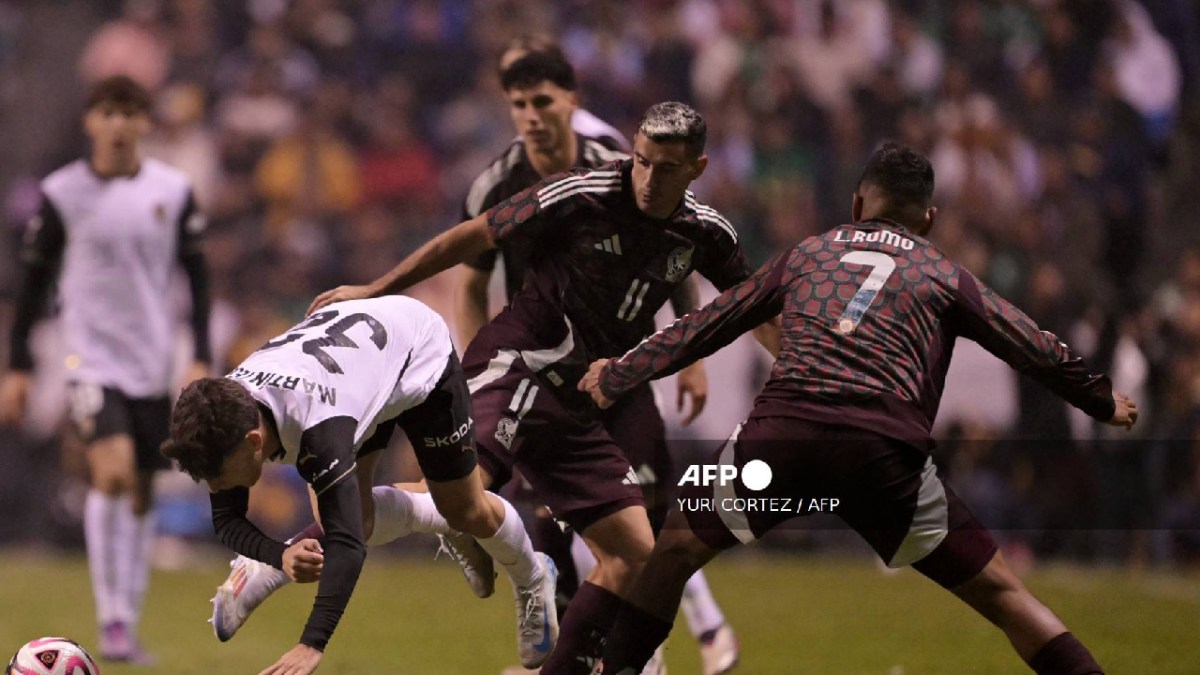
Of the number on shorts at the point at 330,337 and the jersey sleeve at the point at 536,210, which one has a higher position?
the jersey sleeve at the point at 536,210

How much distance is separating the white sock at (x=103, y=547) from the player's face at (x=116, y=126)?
187 centimetres

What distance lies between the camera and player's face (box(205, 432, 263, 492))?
227 inches

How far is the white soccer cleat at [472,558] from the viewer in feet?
24.7

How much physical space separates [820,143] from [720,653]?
812 centimetres

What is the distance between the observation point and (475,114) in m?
17.0

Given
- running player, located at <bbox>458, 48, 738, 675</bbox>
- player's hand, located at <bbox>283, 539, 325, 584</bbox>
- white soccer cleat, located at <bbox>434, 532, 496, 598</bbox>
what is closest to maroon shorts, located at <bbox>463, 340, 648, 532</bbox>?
white soccer cleat, located at <bbox>434, 532, 496, 598</bbox>

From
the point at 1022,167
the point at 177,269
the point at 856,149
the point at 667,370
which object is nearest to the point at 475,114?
the point at 856,149

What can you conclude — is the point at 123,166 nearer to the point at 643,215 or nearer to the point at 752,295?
the point at 643,215

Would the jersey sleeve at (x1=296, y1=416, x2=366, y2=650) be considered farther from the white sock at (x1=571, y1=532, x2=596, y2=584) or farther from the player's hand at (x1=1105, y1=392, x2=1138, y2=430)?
the player's hand at (x1=1105, y1=392, x2=1138, y2=430)

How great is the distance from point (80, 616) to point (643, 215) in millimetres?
5485

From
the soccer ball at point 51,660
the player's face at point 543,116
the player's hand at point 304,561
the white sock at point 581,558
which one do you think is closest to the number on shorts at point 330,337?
the player's hand at point 304,561

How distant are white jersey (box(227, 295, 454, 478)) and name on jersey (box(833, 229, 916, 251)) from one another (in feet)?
5.60

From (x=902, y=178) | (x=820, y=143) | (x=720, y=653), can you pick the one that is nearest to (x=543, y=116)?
(x=902, y=178)

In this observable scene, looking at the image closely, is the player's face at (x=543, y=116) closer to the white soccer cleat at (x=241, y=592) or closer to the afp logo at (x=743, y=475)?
the afp logo at (x=743, y=475)
